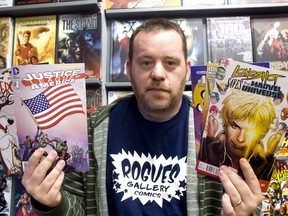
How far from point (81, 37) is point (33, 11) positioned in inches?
13.0

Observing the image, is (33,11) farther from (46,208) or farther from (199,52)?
(46,208)

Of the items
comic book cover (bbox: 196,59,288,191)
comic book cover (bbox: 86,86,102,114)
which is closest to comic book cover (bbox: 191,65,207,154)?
comic book cover (bbox: 196,59,288,191)

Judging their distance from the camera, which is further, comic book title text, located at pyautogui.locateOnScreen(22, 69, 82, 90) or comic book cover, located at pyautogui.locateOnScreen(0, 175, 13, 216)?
comic book cover, located at pyautogui.locateOnScreen(0, 175, 13, 216)

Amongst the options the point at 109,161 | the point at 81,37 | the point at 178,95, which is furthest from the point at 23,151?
the point at 81,37

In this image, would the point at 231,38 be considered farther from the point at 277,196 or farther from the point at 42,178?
the point at 42,178

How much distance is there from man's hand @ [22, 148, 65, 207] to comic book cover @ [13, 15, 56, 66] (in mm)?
1028

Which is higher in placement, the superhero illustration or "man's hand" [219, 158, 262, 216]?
the superhero illustration

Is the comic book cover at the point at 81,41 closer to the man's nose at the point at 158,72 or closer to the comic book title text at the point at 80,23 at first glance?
the comic book title text at the point at 80,23

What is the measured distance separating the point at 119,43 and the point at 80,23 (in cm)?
25

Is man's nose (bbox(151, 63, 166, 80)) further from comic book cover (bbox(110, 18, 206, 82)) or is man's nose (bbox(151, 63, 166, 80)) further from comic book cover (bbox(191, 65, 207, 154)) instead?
comic book cover (bbox(110, 18, 206, 82))

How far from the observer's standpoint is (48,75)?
802mm

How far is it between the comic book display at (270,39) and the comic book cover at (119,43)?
0.69 metres

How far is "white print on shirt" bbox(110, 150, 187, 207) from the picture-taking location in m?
0.92

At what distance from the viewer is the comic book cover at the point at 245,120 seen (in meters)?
0.69
